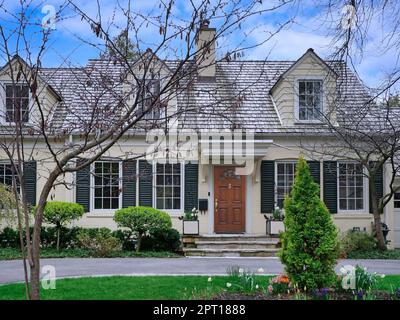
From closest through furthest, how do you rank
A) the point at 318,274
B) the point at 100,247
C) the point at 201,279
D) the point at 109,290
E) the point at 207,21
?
the point at 207,21 < the point at 318,274 < the point at 109,290 < the point at 201,279 < the point at 100,247

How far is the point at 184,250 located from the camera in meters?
17.0

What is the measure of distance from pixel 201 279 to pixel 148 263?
3781mm

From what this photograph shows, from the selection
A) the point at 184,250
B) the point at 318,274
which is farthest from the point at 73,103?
the point at 318,274

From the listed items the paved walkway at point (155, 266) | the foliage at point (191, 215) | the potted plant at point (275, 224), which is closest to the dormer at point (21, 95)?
the paved walkway at point (155, 266)

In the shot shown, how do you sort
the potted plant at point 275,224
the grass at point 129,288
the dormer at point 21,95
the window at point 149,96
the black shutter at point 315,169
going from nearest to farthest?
1. the window at point 149,96
2. the dormer at point 21,95
3. the grass at point 129,288
4. the potted plant at point 275,224
5. the black shutter at point 315,169

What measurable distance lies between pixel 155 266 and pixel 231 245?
4.01 m

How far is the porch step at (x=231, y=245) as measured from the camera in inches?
666

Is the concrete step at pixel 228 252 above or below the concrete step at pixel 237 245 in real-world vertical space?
below

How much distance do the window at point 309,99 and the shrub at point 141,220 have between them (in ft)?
19.9

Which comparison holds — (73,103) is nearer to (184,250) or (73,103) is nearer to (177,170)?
(177,170)

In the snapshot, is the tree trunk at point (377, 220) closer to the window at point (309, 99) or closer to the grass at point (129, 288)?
the window at point (309, 99)

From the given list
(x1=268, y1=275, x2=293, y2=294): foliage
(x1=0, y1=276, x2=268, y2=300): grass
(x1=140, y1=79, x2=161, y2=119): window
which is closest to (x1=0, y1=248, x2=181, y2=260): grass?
(x1=0, y1=276, x2=268, y2=300): grass

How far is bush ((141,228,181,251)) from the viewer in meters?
17.3

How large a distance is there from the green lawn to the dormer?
2938mm
